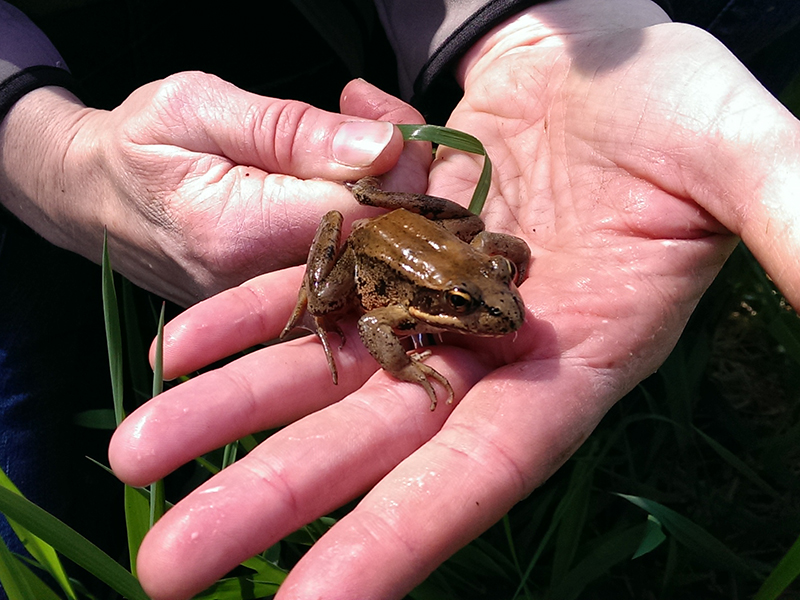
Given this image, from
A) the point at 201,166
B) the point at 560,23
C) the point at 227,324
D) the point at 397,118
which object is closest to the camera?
the point at 227,324

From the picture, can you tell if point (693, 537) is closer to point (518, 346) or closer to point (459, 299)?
point (518, 346)

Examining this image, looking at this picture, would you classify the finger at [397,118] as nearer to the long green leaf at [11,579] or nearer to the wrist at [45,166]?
the wrist at [45,166]

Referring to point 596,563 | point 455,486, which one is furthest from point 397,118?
point 596,563

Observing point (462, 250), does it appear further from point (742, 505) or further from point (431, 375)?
point (742, 505)

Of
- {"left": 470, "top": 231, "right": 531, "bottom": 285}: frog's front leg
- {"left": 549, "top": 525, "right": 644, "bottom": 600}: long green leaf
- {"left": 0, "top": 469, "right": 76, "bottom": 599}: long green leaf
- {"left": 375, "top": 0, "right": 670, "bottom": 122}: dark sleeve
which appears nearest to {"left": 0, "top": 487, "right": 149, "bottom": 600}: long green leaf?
{"left": 0, "top": 469, "right": 76, "bottom": 599}: long green leaf

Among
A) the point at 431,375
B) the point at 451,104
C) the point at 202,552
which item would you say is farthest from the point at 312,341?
the point at 451,104

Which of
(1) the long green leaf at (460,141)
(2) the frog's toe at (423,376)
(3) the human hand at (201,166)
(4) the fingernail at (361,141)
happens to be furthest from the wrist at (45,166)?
(2) the frog's toe at (423,376)

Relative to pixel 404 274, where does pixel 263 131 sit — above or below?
above
